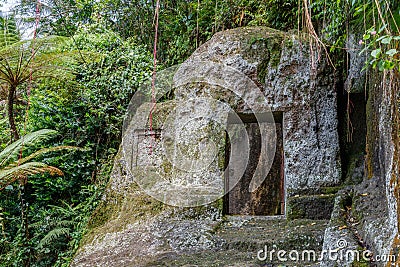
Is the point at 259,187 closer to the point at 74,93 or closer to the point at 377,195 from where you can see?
the point at 74,93

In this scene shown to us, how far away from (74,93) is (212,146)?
2.76 meters

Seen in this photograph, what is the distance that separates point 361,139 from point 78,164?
12.6ft

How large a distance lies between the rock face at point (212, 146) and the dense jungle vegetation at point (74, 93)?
0.49m

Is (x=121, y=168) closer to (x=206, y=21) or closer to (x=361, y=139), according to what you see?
(x=361, y=139)

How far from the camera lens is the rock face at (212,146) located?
14.0ft

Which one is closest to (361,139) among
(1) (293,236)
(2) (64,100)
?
(1) (293,236)

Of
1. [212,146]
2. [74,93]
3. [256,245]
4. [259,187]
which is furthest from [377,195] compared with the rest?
[259,187]

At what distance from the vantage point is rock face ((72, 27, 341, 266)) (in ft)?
14.0

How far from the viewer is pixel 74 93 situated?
6.32 m

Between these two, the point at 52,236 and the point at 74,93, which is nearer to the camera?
the point at 52,236

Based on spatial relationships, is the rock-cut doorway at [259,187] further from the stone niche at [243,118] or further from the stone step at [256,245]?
the stone step at [256,245]

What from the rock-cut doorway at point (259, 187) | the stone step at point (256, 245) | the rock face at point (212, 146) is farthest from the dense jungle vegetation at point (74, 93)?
the rock-cut doorway at point (259, 187)

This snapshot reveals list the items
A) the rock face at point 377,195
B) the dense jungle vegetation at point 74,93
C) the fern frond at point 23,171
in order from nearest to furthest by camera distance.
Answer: the rock face at point 377,195
the fern frond at point 23,171
the dense jungle vegetation at point 74,93

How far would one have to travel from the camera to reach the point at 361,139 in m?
4.64
